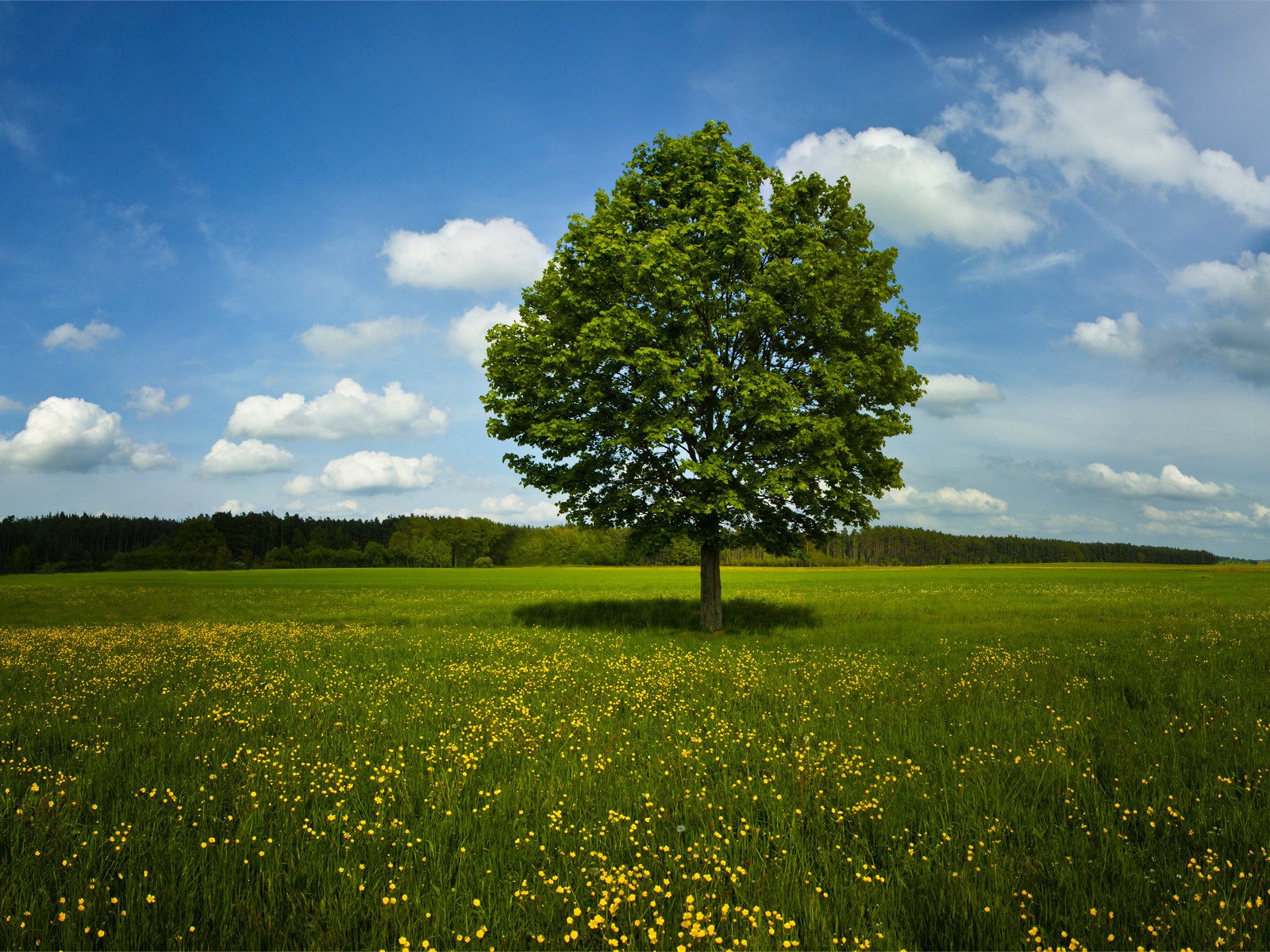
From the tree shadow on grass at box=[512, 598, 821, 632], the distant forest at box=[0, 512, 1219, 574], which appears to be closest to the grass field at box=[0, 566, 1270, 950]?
the tree shadow on grass at box=[512, 598, 821, 632]

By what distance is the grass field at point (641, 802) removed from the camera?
16.8 ft

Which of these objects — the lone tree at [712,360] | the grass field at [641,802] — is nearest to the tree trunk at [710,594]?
the lone tree at [712,360]

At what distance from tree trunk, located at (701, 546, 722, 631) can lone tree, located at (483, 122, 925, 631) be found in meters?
0.07

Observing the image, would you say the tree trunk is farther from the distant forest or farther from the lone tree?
the distant forest

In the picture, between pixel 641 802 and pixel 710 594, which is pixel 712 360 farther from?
pixel 641 802

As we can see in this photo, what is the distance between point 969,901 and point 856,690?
7.83 meters

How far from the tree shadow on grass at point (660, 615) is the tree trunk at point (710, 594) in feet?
2.07

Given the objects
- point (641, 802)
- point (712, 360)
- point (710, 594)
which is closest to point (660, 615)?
point (710, 594)

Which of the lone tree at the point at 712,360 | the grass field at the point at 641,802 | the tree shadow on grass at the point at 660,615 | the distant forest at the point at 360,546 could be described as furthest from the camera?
the distant forest at the point at 360,546

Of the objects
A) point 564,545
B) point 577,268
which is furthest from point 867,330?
point 564,545

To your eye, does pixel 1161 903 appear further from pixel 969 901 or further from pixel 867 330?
pixel 867 330

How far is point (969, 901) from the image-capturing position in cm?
535

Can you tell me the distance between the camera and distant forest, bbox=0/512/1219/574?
124 meters

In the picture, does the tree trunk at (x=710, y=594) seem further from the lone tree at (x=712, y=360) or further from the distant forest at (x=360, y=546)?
the distant forest at (x=360, y=546)
